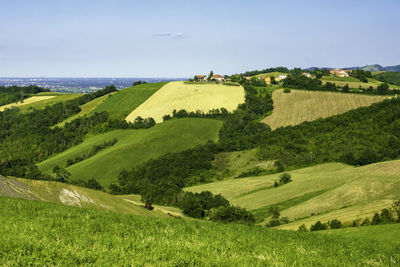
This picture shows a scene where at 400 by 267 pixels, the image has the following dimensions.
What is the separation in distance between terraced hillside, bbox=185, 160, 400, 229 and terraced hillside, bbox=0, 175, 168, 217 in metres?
26.3

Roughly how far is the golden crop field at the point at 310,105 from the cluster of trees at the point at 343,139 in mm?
9497

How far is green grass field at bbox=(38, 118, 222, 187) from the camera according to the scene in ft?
405

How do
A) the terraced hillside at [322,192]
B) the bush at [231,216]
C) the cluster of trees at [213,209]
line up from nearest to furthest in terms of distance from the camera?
the terraced hillside at [322,192] < the bush at [231,216] < the cluster of trees at [213,209]

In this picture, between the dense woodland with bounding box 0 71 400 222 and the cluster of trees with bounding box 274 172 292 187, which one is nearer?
the cluster of trees with bounding box 274 172 292 187

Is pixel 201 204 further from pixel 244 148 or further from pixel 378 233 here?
pixel 244 148

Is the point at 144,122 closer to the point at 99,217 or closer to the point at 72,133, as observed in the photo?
the point at 72,133

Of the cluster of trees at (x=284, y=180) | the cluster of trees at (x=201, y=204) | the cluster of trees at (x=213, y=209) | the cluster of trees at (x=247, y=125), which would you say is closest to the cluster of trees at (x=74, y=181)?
the cluster of trees at (x=213, y=209)

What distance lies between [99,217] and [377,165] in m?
81.2

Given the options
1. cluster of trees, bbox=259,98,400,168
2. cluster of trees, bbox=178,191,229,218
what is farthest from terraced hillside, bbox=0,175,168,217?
cluster of trees, bbox=259,98,400,168

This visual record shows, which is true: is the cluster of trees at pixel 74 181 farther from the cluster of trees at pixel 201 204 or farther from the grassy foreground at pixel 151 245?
the grassy foreground at pixel 151 245

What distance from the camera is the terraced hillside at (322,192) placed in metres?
59.4

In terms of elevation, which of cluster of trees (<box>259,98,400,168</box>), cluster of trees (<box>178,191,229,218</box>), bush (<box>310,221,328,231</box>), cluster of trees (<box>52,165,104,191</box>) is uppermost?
cluster of trees (<box>259,98,400,168</box>)

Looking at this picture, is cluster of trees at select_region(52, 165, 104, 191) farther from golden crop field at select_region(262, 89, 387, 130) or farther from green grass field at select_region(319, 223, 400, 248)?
green grass field at select_region(319, 223, 400, 248)

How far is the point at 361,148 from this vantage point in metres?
106
